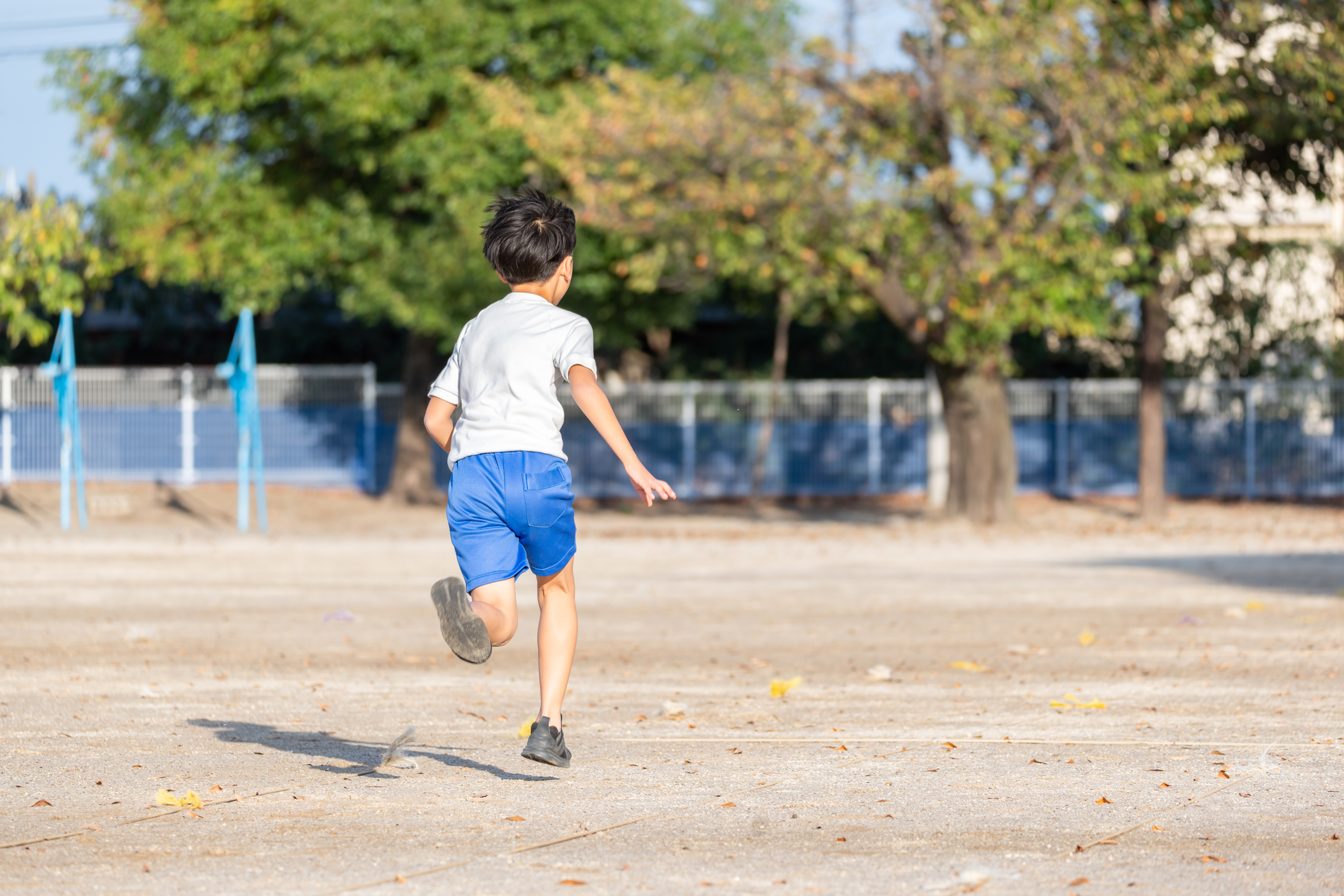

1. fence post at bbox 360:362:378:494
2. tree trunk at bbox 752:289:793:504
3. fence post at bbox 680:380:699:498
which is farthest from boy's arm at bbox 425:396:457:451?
fence post at bbox 360:362:378:494

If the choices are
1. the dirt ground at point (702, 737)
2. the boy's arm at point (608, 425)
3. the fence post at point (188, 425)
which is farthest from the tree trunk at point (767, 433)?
the boy's arm at point (608, 425)

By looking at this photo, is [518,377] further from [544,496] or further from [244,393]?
[244,393]

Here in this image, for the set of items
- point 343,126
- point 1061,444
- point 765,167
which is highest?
point 343,126

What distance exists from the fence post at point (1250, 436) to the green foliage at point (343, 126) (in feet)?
33.3

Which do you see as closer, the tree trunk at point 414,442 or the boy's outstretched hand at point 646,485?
the boy's outstretched hand at point 646,485

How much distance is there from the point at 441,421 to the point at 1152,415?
1804cm

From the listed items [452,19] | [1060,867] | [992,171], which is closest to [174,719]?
[1060,867]

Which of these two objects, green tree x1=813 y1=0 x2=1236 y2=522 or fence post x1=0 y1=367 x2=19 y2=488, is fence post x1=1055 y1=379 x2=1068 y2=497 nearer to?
green tree x1=813 y1=0 x2=1236 y2=522

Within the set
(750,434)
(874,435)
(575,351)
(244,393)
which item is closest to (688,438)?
(750,434)

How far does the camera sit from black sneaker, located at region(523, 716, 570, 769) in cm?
496

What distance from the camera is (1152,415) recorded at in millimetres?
21734

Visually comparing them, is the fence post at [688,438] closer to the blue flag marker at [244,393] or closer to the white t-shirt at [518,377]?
the blue flag marker at [244,393]

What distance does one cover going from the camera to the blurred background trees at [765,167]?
59.3ft

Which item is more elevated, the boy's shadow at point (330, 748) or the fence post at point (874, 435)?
the fence post at point (874, 435)
